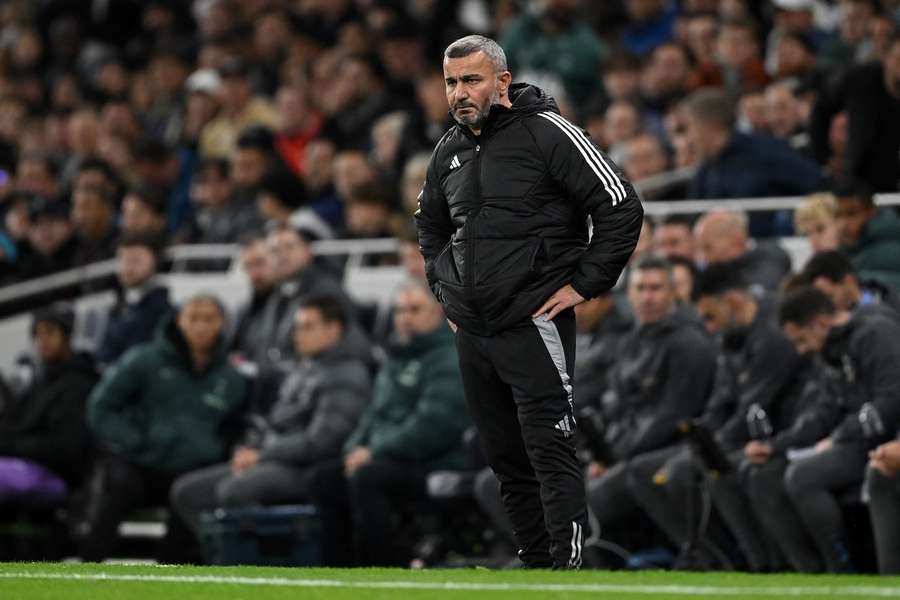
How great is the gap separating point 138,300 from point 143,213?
1474 millimetres

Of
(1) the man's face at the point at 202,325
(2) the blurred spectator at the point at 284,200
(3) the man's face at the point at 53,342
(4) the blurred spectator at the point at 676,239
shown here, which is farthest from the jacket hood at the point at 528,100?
(2) the blurred spectator at the point at 284,200

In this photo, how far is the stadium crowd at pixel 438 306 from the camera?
9.80m

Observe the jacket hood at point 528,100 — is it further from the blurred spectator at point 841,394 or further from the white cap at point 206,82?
the white cap at point 206,82

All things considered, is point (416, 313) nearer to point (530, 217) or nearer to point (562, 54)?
point (530, 217)

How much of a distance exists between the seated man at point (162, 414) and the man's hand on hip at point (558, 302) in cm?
544

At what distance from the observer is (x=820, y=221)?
34.0 ft

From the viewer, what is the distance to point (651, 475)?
10.1 m

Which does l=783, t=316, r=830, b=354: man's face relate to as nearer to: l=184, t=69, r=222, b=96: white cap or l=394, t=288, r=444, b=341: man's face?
l=394, t=288, r=444, b=341: man's face

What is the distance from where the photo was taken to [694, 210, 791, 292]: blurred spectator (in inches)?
426

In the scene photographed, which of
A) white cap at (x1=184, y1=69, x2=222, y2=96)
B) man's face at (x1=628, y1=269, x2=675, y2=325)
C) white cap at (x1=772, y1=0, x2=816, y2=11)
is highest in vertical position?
white cap at (x1=184, y1=69, x2=222, y2=96)

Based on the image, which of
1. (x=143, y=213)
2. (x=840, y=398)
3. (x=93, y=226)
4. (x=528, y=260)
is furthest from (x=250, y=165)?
(x=528, y=260)

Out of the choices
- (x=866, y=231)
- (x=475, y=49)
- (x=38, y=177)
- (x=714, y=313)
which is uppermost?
(x=475, y=49)

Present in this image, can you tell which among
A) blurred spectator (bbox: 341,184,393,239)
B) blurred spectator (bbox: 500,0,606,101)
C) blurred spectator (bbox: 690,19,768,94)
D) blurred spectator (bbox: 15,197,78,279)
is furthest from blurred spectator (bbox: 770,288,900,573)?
blurred spectator (bbox: 15,197,78,279)

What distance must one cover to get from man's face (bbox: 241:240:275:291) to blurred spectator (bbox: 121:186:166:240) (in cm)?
182
